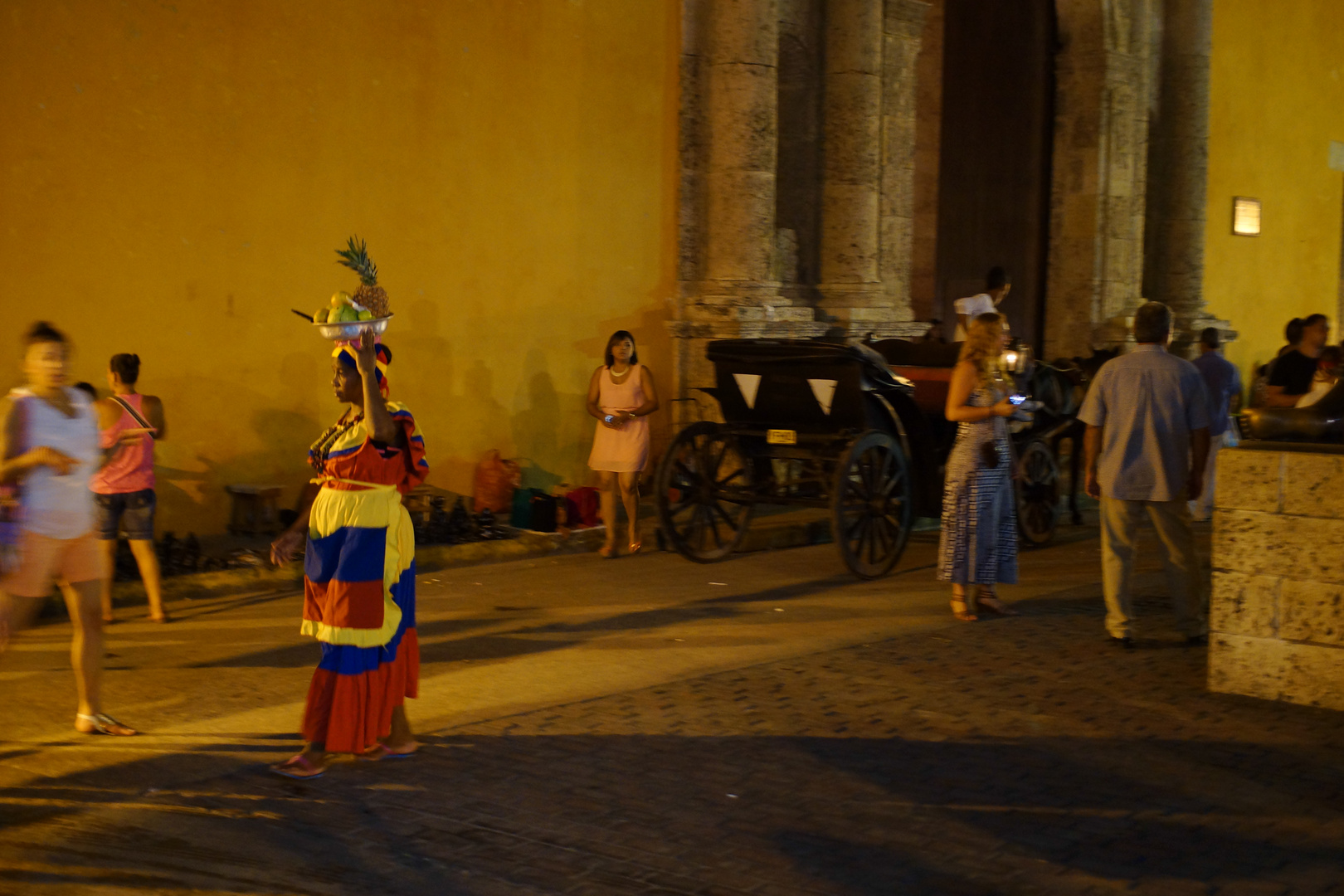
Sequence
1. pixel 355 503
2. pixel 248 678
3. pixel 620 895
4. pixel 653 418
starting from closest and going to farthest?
pixel 620 895 < pixel 355 503 < pixel 248 678 < pixel 653 418

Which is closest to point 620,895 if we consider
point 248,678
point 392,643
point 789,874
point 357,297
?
point 789,874

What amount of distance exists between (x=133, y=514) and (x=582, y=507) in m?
3.76

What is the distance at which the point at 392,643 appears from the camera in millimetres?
5289

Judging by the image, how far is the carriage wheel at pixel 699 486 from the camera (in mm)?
9562

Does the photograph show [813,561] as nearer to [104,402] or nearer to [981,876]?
[104,402]

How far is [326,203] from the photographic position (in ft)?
34.1

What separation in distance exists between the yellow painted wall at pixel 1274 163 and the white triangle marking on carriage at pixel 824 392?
39.6ft

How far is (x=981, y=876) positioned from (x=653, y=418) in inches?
343

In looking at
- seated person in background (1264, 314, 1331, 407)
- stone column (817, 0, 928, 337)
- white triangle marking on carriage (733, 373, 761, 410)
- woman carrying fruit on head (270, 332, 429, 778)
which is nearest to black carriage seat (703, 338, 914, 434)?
white triangle marking on carriage (733, 373, 761, 410)

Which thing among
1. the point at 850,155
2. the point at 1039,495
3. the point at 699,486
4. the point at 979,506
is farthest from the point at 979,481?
the point at 850,155

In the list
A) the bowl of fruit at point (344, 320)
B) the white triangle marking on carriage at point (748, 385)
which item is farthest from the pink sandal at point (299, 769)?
the white triangle marking on carriage at point (748, 385)

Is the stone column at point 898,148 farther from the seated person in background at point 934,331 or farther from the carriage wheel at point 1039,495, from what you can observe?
the carriage wheel at point 1039,495

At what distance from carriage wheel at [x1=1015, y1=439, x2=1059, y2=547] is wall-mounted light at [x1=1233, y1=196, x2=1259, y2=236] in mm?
11196

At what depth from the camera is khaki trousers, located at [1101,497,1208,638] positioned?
23.9ft
